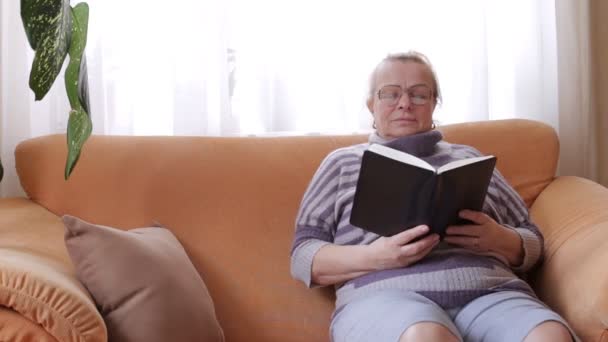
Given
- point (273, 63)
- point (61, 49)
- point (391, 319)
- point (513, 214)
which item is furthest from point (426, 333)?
point (273, 63)

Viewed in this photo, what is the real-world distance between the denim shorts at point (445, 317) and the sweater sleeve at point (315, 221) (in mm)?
158

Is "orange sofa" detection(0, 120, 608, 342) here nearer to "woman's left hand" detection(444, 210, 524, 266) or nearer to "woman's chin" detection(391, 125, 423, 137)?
"woman's left hand" detection(444, 210, 524, 266)

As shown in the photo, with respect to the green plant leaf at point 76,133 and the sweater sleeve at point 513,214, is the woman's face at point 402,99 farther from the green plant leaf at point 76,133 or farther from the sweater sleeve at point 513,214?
the green plant leaf at point 76,133

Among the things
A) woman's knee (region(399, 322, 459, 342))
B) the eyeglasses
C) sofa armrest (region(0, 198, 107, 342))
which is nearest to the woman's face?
the eyeglasses

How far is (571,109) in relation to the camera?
2.32 m

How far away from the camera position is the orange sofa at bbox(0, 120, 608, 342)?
5.72ft

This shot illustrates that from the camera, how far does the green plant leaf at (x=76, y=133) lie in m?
1.50

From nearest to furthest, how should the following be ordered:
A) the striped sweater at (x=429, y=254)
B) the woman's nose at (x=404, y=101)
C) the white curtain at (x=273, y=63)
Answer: the striped sweater at (x=429, y=254), the woman's nose at (x=404, y=101), the white curtain at (x=273, y=63)

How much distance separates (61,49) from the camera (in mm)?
1437

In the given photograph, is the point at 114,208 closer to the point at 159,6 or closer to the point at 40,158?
the point at 40,158

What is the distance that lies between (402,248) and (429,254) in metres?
0.11

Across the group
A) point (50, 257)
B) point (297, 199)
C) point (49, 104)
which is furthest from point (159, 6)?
point (50, 257)

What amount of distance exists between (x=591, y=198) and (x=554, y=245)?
172 mm

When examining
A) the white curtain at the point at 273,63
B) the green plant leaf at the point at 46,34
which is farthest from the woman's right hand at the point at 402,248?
the white curtain at the point at 273,63
